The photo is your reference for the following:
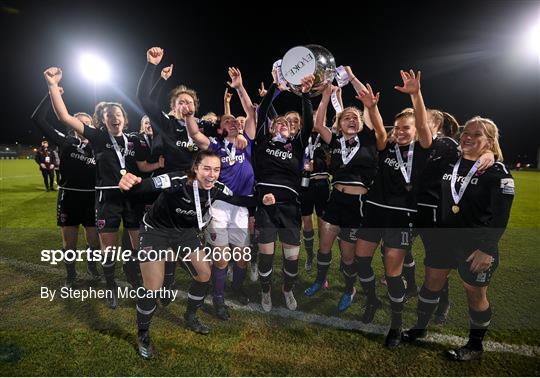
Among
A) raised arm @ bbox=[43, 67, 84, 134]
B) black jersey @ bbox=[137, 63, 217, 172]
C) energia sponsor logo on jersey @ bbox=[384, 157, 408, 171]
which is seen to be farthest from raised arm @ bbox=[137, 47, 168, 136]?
energia sponsor logo on jersey @ bbox=[384, 157, 408, 171]

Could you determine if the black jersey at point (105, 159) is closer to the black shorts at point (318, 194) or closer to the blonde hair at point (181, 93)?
the blonde hair at point (181, 93)

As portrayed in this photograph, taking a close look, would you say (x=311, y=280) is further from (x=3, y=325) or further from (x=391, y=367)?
(x=3, y=325)

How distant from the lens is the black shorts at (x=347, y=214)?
12.7 ft

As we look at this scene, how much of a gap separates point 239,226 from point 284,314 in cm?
119

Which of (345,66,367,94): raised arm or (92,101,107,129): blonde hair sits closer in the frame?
(345,66,367,94): raised arm

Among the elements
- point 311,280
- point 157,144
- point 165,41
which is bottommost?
point 311,280

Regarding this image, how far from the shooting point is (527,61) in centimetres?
2869

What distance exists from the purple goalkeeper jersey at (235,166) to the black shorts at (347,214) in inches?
45.5

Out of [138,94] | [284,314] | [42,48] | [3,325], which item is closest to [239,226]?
[284,314]

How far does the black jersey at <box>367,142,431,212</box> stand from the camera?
10.8ft

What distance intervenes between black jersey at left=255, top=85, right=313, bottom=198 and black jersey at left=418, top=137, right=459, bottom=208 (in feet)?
4.60

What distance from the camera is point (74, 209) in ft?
14.4

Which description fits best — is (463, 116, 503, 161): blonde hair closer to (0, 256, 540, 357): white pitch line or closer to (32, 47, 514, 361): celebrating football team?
(32, 47, 514, 361): celebrating football team

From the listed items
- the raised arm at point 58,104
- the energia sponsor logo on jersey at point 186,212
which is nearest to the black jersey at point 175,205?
the energia sponsor logo on jersey at point 186,212
